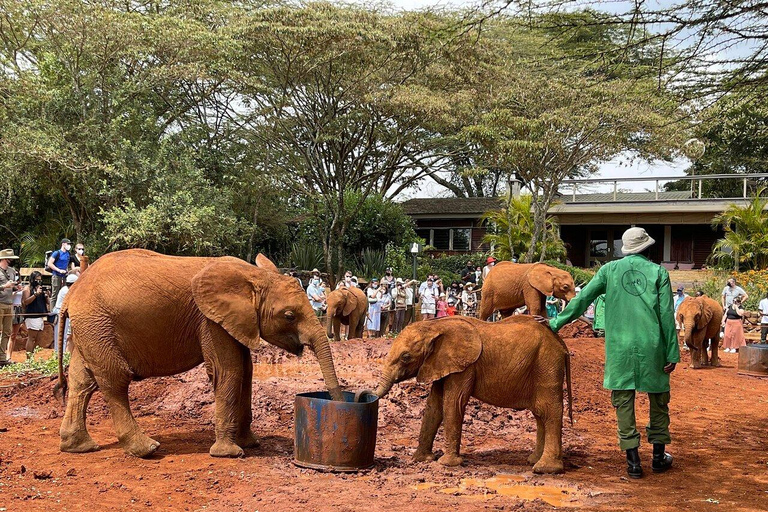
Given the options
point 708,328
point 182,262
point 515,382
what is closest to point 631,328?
point 515,382

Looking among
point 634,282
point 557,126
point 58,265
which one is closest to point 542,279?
point 634,282

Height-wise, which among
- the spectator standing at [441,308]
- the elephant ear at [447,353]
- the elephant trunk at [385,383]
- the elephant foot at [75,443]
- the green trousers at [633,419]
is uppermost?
the spectator standing at [441,308]

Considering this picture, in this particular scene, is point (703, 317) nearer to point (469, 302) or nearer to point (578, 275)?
point (469, 302)

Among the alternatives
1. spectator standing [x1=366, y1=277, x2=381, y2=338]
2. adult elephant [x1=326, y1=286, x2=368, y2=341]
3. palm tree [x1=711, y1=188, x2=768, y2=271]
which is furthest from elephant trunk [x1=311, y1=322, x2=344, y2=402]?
palm tree [x1=711, y1=188, x2=768, y2=271]

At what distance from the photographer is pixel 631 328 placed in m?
7.55

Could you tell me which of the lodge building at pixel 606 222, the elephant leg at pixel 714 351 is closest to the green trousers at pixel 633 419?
the elephant leg at pixel 714 351

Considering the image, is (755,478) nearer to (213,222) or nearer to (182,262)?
(182,262)

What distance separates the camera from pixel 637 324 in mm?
7531

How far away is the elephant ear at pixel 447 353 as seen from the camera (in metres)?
7.63

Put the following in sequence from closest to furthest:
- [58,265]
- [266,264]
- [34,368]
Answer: [266,264], [34,368], [58,265]

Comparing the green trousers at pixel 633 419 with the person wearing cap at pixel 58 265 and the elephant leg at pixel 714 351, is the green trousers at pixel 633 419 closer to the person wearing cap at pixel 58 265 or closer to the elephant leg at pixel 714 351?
the elephant leg at pixel 714 351

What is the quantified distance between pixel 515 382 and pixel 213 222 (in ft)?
67.4

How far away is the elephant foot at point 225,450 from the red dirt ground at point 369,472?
84mm

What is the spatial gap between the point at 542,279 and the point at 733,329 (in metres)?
9.60
